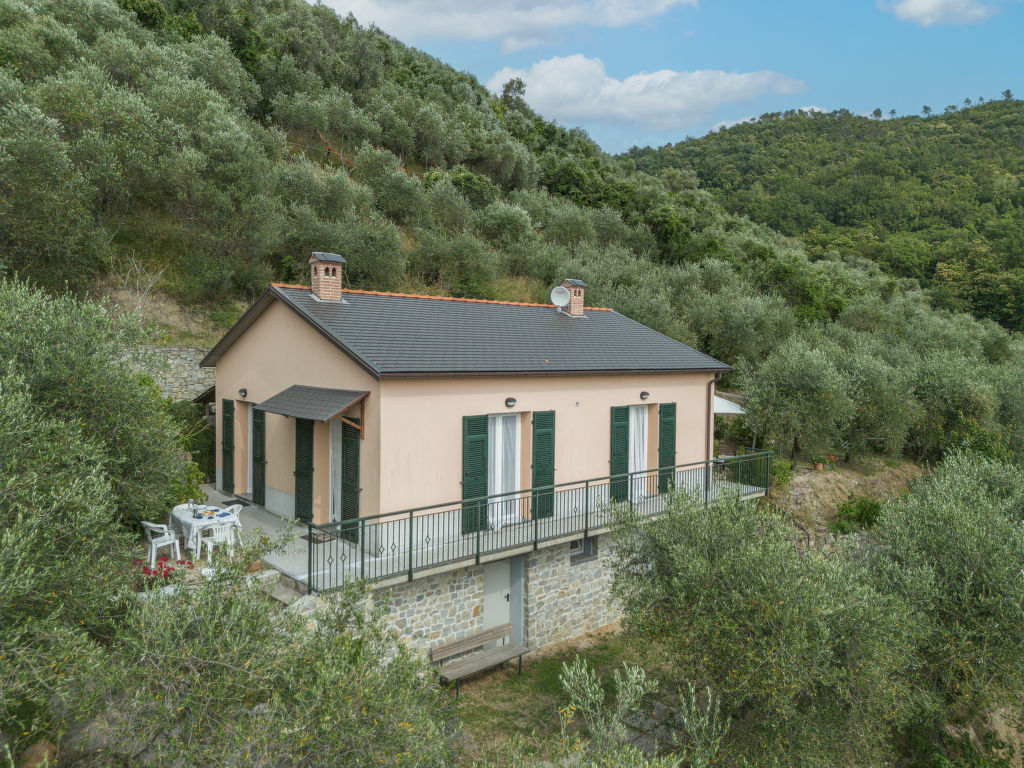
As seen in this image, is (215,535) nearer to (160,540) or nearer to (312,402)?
(160,540)

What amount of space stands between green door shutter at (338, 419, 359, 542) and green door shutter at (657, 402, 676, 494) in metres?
7.93

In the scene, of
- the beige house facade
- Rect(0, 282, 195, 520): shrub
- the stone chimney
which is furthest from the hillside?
Rect(0, 282, 195, 520): shrub

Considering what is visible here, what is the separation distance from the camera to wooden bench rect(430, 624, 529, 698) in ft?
34.4

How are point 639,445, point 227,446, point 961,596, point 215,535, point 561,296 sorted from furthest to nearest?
point 561,296 < point 227,446 < point 639,445 < point 215,535 < point 961,596

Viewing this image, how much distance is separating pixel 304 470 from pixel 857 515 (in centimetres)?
1799

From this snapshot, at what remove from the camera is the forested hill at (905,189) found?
54438 mm

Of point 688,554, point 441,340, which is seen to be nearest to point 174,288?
point 441,340

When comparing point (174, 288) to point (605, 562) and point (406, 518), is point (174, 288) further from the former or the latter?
point (605, 562)

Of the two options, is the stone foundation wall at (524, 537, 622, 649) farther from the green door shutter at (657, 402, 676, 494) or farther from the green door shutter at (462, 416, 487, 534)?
the green door shutter at (657, 402, 676, 494)

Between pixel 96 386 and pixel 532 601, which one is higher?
pixel 96 386

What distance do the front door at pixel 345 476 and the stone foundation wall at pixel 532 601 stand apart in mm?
1664

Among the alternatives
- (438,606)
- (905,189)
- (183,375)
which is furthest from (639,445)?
(905,189)

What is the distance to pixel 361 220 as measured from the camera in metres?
26.6

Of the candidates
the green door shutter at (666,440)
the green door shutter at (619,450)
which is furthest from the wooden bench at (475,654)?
the green door shutter at (666,440)
